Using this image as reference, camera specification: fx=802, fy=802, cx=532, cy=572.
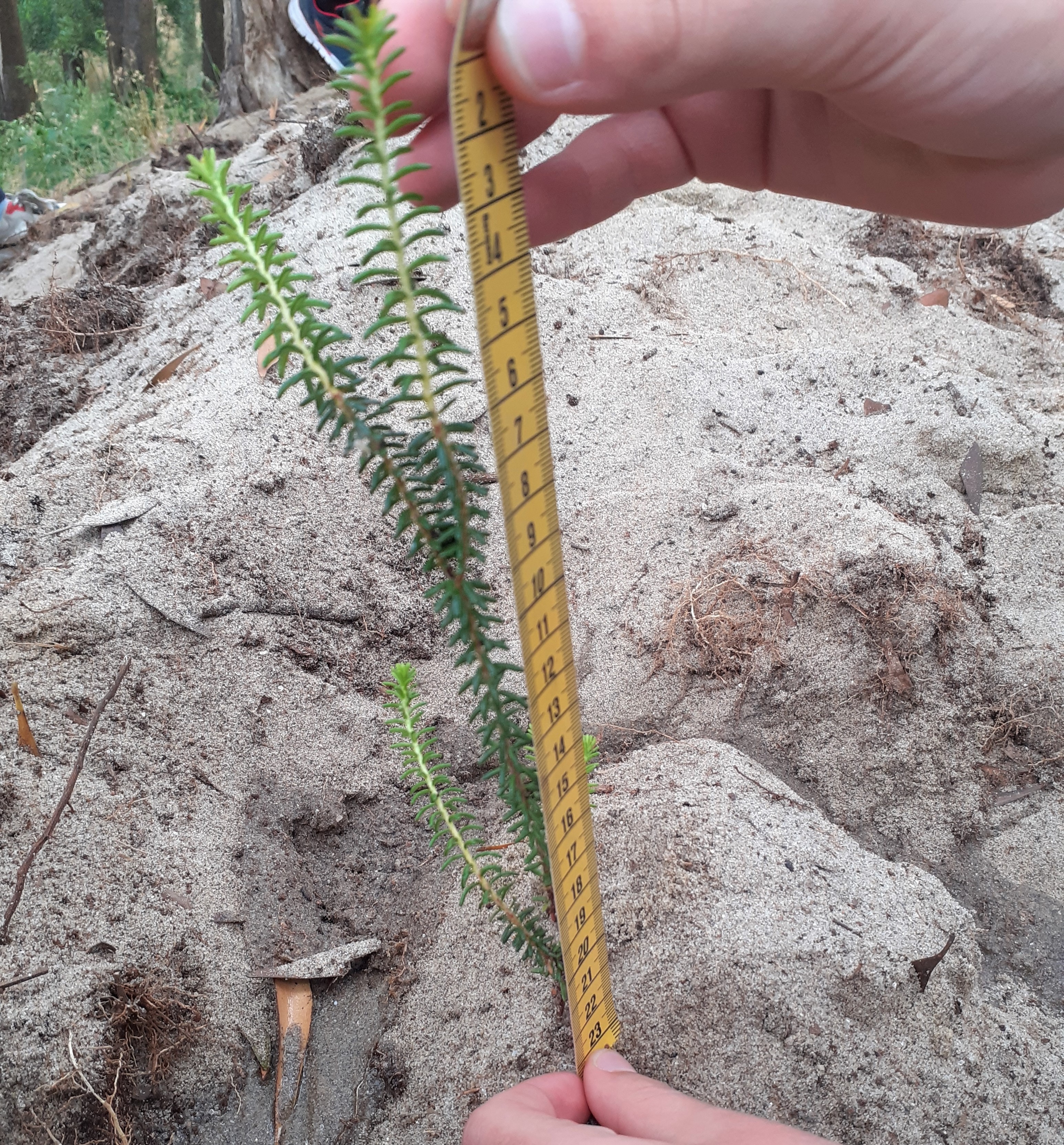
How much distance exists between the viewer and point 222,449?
280 cm

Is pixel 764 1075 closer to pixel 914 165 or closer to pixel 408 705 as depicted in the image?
pixel 408 705

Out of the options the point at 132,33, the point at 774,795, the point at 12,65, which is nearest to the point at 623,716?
the point at 774,795

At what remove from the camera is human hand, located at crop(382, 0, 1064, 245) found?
1081 mm

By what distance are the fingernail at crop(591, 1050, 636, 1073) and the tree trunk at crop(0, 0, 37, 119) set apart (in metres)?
13.5

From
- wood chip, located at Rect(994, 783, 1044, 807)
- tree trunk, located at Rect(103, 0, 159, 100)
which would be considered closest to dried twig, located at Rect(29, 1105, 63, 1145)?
wood chip, located at Rect(994, 783, 1044, 807)

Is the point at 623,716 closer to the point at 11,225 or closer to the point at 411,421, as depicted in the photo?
the point at 411,421

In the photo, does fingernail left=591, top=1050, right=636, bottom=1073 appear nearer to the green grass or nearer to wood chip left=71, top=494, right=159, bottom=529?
wood chip left=71, top=494, right=159, bottom=529

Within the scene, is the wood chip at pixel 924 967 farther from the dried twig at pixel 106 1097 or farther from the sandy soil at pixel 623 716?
the dried twig at pixel 106 1097

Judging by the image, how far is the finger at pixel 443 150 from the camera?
1.44 m

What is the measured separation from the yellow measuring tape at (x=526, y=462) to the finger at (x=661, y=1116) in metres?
0.09

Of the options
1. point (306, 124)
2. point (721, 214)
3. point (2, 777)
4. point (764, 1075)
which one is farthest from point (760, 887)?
point (306, 124)

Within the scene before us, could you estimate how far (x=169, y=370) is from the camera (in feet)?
11.1

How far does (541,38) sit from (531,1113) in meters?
1.60

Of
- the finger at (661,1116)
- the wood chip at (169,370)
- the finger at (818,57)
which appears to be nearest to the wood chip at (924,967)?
the finger at (661,1116)
